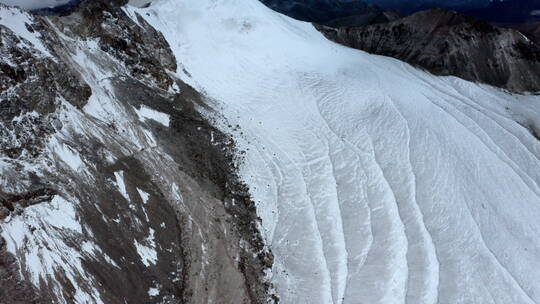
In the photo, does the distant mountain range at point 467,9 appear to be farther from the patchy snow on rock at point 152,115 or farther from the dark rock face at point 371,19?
the patchy snow on rock at point 152,115

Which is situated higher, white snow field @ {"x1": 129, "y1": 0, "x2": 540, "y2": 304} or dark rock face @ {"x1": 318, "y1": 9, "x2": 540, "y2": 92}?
dark rock face @ {"x1": 318, "y1": 9, "x2": 540, "y2": 92}

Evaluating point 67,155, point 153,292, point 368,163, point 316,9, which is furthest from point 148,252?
point 316,9

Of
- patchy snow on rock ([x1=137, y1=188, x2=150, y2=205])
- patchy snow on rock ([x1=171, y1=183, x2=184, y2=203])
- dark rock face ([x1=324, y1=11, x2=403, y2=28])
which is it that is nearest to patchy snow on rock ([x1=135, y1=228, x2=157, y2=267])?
patchy snow on rock ([x1=137, y1=188, x2=150, y2=205])

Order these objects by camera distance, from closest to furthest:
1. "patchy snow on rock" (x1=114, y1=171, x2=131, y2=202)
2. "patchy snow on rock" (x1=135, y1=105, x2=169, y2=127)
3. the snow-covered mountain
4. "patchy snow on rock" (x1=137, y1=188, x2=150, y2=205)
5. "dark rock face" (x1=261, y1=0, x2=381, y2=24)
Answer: the snow-covered mountain, "patchy snow on rock" (x1=114, y1=171, x2=131, y2=202), "patchy snow on rock" (x1=137, y1=188, x2=150, y2=205), "patchy snow on rock" (x1=135, y1=105, x2=169, y2=127), "dark rock face" (x1=261, y1=0, x2=381, y2=24)

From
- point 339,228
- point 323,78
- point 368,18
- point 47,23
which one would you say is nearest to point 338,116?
point 323,78

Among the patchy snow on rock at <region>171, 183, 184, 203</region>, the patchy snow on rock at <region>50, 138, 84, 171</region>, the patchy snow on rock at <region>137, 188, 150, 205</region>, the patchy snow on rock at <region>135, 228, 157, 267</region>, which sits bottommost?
the patchy snow on rock at <region>135, 228, 157, 267</region>

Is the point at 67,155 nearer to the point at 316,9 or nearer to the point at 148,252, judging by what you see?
the point at 148,252

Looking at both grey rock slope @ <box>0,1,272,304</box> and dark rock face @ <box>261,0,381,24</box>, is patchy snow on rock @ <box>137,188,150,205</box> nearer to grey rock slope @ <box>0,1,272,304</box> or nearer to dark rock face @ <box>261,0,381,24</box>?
grey rock slope @ <box>0,1,272,304</box>
